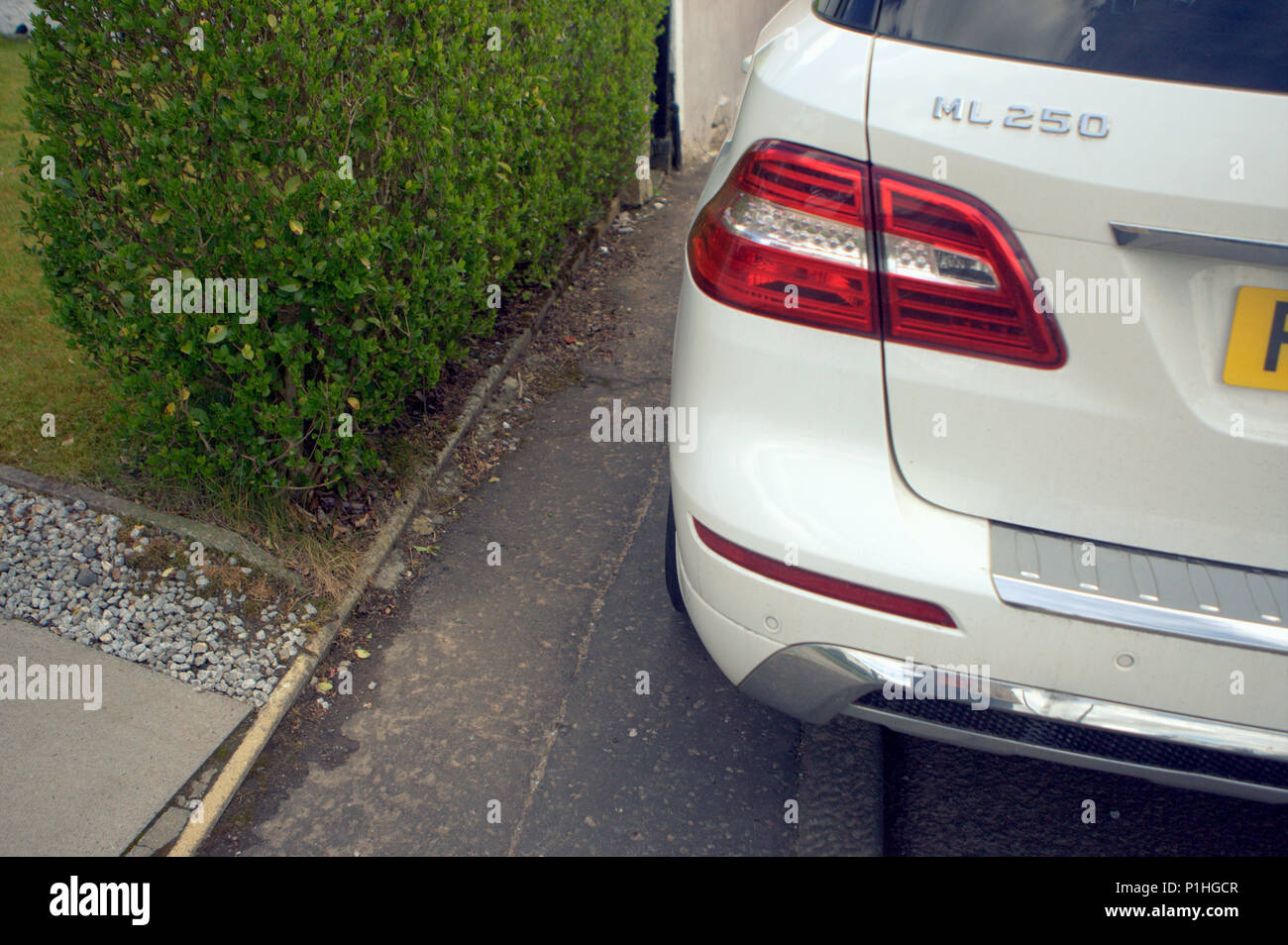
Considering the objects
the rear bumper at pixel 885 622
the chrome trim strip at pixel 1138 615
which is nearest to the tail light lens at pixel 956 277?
the rear bumper at pixel 885 622

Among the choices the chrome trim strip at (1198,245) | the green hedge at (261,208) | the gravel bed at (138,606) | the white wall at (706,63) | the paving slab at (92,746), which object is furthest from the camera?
the white wall at (706,63)

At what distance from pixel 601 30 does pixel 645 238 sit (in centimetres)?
130

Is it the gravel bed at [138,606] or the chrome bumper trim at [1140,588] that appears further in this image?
the gravel bed at [138,606]

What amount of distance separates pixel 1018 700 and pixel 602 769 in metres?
1.12

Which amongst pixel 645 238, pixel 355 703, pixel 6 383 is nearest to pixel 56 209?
pixel 6 383

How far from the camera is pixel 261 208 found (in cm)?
262

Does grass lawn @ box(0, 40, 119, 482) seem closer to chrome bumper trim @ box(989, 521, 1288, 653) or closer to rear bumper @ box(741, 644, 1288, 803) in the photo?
rear bumper @ box(741, 644, 1288, 803)

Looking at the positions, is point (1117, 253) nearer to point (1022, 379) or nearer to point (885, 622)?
point (1022, 379)

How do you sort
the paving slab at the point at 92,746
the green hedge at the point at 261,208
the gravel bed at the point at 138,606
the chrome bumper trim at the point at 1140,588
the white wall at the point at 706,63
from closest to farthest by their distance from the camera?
the chrome bumper trim at the point at 1140,588, the paving slab at the point at 92,746, the green hedge at the point at 261,208, the gravel bed at the point at 138,606, the white wall at the point at 706,63

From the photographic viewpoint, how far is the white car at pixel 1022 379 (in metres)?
1.57

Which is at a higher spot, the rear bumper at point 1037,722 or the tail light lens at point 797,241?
the tail light lens at point 797,241

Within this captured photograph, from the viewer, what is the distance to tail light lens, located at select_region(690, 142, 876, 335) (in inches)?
67.3

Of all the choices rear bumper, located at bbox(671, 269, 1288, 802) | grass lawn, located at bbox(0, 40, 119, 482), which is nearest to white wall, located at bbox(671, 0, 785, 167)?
grass lawn, located at bbox(0, 40, 119, 482)

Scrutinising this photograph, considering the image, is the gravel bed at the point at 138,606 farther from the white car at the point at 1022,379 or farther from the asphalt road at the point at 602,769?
the white car at the point at 1022,379
